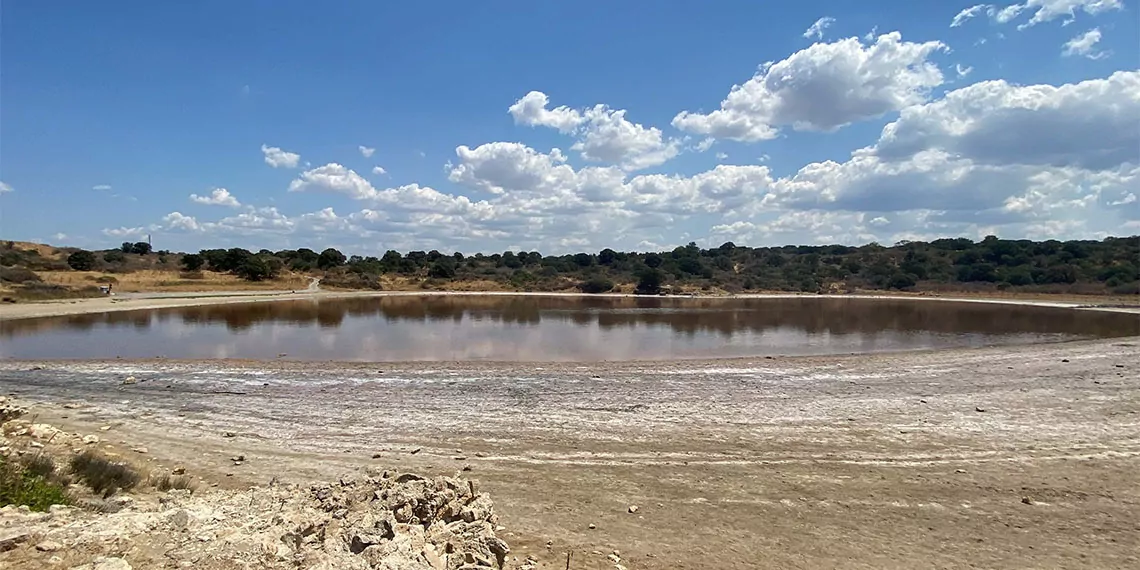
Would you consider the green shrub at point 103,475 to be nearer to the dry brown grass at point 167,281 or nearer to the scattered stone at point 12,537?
the scattered stone at point 12,537

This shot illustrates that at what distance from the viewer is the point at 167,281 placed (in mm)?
54719

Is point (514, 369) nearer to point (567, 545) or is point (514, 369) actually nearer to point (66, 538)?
point (567, 545)

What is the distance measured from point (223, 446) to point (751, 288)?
67679mm

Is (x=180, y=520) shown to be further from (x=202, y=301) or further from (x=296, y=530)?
(x=202, y=301)

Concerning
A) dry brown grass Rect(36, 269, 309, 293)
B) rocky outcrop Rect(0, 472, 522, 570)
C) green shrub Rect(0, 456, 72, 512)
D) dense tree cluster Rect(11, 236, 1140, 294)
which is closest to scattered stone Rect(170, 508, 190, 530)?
rocky outcrop Rect(0, 472, 522, 570)

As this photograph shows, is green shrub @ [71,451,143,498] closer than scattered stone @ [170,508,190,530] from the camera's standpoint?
No

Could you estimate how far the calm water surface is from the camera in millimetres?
20359

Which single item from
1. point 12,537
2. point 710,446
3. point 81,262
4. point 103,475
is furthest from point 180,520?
point 81,262

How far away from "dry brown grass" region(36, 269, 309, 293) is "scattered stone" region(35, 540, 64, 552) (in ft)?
171

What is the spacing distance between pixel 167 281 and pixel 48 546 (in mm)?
59324

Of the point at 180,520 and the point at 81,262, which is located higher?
the point at 81,262

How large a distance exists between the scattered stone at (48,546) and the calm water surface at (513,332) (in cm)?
1475

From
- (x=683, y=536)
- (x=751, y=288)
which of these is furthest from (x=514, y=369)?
(x=751, y=288)

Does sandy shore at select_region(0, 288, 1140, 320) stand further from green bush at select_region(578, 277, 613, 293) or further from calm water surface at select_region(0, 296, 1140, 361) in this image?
green bush at select_region(578, 277, 613, 293)
